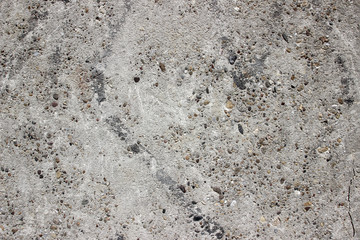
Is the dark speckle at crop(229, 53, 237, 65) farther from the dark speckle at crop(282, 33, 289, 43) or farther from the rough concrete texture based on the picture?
the dark speckle at crop(282, 33, 289, 43)

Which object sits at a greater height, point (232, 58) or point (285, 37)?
point (285, 37)

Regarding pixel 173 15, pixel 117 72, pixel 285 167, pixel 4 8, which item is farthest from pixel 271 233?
pixel 4 8

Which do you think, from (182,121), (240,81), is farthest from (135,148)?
(240,81)

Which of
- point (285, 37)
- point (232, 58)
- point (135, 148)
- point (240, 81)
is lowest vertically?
point (135, 148)

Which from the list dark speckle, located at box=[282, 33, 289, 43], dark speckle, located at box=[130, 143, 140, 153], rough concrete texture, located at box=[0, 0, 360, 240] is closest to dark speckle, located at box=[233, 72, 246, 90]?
rough concrete texture, located at box=[0, 0, 360, 240]

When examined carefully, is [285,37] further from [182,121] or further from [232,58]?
[182,121]

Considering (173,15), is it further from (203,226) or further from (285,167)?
(203,226)

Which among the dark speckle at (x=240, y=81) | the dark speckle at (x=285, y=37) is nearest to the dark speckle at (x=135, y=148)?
the dark speckle at (x=240, y=81)

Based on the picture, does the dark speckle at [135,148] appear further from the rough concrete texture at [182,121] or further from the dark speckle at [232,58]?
the dark speckle at [232,58]

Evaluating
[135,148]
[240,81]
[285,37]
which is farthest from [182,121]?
[285,37]
